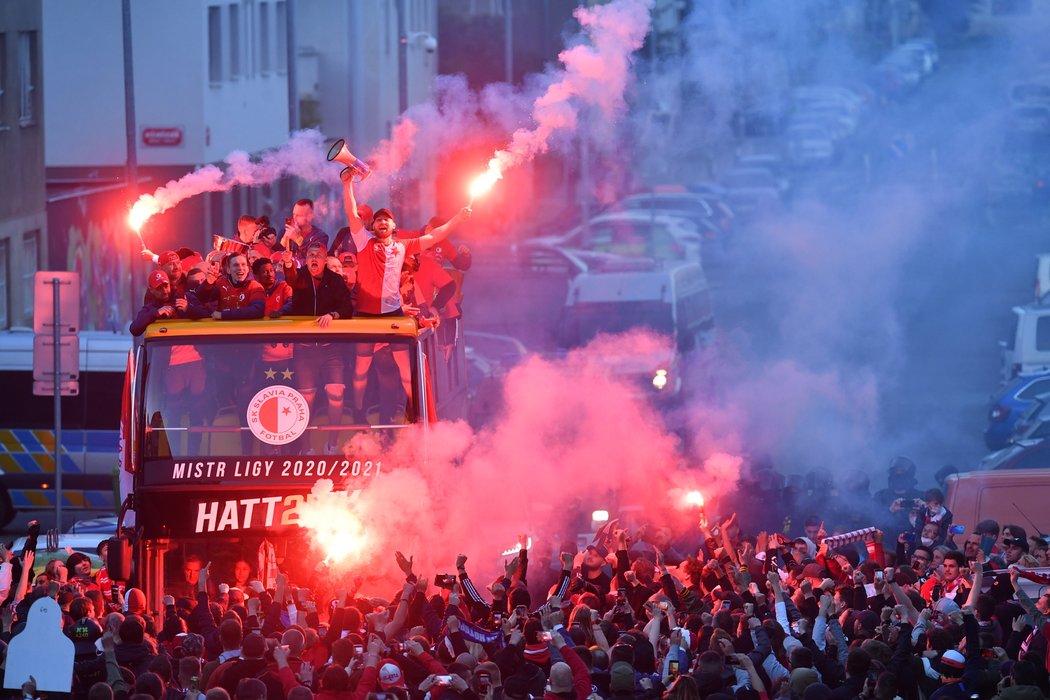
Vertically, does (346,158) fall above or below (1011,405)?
above

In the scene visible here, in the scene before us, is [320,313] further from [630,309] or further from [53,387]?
[630,309]

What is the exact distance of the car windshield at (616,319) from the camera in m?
28.9

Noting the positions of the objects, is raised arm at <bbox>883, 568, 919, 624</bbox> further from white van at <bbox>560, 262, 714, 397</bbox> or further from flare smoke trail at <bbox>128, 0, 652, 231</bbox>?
white van at <bbox>560, 262, 714, 397</bbox>

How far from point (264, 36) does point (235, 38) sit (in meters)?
2.90

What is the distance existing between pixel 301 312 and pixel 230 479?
153cm

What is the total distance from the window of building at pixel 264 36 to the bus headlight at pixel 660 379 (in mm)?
16901

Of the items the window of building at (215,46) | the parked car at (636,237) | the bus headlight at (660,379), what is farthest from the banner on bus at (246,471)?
the parked car at (636,237)

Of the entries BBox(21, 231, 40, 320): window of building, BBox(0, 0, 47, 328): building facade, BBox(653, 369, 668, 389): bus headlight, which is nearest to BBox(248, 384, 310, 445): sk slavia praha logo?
BBox(653, 369, 668, 389): bus headlight

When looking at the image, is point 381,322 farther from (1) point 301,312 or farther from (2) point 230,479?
(2) point 230,479

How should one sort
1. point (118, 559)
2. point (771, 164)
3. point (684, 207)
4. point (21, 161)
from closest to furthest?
point (118, 559) < point (21, 161) < point (684, 207) < point (771, 164)

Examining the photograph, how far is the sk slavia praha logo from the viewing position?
1504cm

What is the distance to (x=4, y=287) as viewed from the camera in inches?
1185

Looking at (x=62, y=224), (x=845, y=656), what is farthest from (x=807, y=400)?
(x=845, y=656)

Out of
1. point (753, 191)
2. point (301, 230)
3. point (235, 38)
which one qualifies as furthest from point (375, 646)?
point (753, 191)
